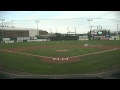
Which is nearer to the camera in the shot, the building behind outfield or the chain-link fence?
the chain-link fence

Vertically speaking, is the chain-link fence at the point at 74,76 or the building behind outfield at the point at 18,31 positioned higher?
the building behind outfield at the point at 18,31

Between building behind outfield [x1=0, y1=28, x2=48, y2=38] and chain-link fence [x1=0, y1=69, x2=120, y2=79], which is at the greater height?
building behind outfield [x1=0, y1=28, x2=48, y2=38]

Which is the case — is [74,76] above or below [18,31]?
below

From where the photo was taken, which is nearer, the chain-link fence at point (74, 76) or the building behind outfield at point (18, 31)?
the chain-link fence at point (74, 76)

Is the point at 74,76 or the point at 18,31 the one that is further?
the point at 18,31
